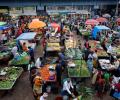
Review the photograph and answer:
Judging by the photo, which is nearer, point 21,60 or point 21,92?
point 21,92

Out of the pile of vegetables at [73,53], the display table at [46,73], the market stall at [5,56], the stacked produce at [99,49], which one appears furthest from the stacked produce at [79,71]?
the market stall at [5,56]

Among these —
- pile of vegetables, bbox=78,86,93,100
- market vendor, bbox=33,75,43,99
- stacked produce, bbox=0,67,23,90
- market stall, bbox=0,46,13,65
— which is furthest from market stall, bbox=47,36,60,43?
market vendor, bbox=33,75,43,99

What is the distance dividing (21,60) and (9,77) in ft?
10.3

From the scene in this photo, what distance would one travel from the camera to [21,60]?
1748cm

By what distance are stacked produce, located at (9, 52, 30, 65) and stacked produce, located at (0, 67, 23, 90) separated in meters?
1.13

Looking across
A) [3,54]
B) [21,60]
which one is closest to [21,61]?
[21,60]

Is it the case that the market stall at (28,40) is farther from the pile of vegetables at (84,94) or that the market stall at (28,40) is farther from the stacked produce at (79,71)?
the pile of vegetables at (84,94)

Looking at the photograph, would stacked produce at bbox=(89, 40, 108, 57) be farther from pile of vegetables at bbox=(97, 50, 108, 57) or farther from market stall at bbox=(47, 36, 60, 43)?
market stall at bbox=(47, 36, 60, 43)

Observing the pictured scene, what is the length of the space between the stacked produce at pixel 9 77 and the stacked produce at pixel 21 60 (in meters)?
1.13

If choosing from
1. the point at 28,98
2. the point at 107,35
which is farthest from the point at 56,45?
the point at 28,98

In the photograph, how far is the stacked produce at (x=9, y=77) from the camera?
13.5 metres

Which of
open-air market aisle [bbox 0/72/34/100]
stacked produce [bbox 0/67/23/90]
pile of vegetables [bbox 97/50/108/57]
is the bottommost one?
open-air market aisle [bbox 0/72/34/100]

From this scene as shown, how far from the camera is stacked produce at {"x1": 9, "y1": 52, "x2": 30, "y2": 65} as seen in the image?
17.1 meters

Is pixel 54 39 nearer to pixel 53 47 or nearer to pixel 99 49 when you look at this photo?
pixel 53 47
